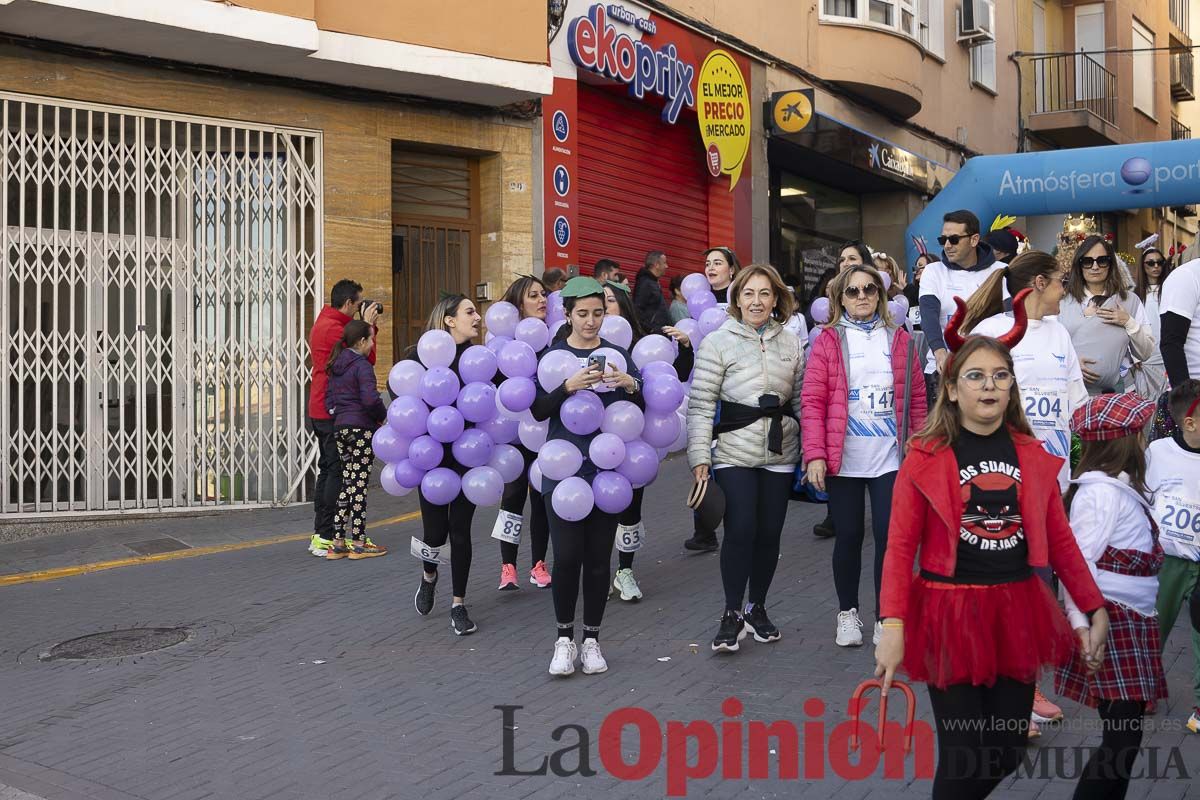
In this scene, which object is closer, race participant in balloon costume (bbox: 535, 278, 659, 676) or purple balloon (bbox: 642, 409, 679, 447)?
race participant in balloon costume (bbox: 535, 278, 659, 676)

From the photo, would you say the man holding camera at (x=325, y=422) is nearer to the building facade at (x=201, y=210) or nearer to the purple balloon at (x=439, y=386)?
the building facade at (x=201, y=210)

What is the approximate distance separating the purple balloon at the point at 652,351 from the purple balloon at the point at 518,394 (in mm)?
668

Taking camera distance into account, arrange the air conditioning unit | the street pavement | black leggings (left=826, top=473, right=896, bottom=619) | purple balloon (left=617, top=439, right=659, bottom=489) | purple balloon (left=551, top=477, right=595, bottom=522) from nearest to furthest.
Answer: the street pavement → purple balloon (left=551, top=477, right=595, bottom=522) → black leggings (left=826, top=473, right=896, bottom=619) → purple balloon (left=617, top=439, right=659, bottom=489) → the air conditioning unit

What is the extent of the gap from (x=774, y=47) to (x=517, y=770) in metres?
14.4

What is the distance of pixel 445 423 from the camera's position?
6410 mm

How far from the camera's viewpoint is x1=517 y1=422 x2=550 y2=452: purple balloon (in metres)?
6.45

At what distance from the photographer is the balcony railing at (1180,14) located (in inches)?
1287

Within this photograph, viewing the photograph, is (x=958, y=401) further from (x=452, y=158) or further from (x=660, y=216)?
A: (x=660, y=216)

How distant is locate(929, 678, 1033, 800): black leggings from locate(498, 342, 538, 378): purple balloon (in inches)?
125

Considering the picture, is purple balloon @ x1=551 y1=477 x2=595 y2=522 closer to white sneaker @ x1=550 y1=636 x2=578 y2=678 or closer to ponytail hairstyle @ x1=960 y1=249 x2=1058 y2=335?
white sneaker @ x1=550 y1=636 x2=578 y2=678

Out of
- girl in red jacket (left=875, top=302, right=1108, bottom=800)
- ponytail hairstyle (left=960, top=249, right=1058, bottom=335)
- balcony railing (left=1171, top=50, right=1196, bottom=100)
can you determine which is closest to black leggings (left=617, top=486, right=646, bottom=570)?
ponytail hairstyle (left=960, top=249, right=1058, bottom=335)

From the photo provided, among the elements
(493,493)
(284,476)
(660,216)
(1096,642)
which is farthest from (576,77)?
(1096,642)

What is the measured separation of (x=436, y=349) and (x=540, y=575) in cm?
176

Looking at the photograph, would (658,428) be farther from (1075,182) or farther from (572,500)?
(1075,182)
